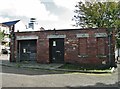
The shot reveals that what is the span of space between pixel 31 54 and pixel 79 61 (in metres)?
6.26

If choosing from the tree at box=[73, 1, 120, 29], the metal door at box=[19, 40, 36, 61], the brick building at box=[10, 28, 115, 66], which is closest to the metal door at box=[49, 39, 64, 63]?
the brick building at box=[10, 28, 115, 66]

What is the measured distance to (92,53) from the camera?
2312cm

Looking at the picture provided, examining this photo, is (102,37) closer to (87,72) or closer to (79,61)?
(79,61)

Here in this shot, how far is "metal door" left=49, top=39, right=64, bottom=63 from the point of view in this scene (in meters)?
25.3

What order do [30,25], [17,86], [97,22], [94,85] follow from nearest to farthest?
[17,86], [94,85], [97,22], [30,25]

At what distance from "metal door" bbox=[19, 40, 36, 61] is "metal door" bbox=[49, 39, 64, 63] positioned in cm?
233

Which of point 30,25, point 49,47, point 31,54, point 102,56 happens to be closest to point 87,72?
point 102,56

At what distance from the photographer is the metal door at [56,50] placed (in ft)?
83.0

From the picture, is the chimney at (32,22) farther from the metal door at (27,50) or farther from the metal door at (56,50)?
the metal door at (56,50)

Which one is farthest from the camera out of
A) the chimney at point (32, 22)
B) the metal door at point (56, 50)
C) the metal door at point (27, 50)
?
the chimney at point (32, 22)

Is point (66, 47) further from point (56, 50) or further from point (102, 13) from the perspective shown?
point (102, 13)

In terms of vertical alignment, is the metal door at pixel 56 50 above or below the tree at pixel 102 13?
below

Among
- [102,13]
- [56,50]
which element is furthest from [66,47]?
[102,13]

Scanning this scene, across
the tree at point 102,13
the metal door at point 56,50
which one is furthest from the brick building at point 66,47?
the tree at point 102,13
